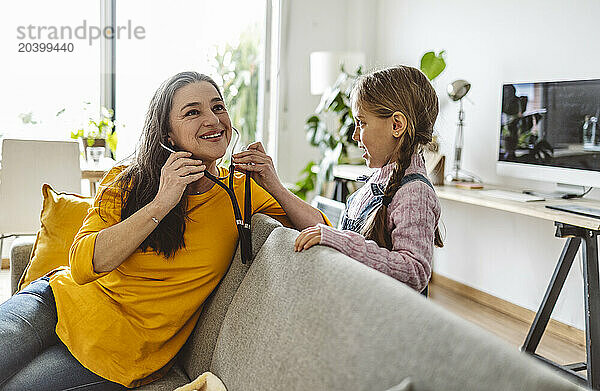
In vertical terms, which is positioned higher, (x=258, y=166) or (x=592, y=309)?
(x=258, y=166)

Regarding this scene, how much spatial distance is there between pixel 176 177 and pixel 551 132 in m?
2.29

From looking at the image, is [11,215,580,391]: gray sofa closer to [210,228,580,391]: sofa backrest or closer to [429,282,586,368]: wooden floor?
[210,228,580,391]: sofa backrest

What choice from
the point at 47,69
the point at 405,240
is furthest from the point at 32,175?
the point at 405,240

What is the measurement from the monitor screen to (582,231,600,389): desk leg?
1.86 feet

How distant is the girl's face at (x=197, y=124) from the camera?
5.78ft

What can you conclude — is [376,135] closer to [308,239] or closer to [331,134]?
[308,239]

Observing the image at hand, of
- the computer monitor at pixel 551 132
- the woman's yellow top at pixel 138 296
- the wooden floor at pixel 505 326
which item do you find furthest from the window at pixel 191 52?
the woman's yellow top at pixel 138 296

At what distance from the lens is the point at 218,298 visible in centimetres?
169

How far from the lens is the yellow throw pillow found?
6.99 ft

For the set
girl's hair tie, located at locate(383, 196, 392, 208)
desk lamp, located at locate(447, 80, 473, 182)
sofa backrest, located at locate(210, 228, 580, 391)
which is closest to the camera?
sofa backrest, located at locate(210, 228, 580, 391)

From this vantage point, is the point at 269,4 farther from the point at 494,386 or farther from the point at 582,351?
the point at 494,386

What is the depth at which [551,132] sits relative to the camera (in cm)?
329

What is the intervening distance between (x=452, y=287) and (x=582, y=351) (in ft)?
3.59

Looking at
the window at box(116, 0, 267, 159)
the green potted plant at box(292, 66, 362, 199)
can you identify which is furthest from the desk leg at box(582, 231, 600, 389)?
the window at box(116, 0, 267, 159)
